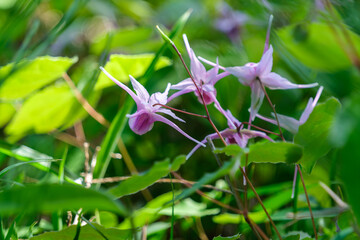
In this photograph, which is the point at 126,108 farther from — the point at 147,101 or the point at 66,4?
the point at 66,4

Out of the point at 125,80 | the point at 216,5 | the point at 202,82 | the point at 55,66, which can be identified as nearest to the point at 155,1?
the point at 216,5

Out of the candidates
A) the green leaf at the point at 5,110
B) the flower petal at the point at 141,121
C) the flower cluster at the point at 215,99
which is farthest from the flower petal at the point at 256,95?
the green leaf at the point at 5,110

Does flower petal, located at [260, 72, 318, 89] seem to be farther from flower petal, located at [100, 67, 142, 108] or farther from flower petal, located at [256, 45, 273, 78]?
flower petal, located at [100, 67, 142, 108]

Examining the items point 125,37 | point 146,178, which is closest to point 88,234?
point 146,178

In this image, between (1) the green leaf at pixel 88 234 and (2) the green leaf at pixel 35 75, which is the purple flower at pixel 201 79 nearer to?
(1) the green leaf at pixel 88 234

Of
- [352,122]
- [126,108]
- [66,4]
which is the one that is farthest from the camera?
[66,4]

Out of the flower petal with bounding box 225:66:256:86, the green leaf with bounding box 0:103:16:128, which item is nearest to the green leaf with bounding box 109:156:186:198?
the flower petal with bounding box 225:66:256:86

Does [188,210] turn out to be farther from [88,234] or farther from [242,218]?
[88,234]
